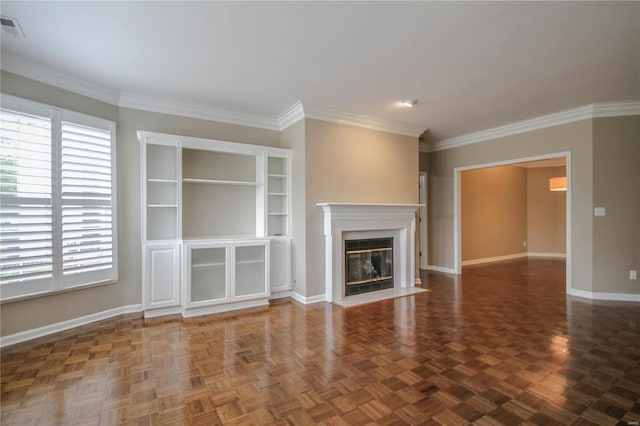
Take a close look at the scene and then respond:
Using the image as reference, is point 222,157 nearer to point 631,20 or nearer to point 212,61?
point 212,61

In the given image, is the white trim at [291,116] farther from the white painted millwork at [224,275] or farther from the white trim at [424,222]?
the white trim at [424,222]

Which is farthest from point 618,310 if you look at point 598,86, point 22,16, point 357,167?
point 22,16

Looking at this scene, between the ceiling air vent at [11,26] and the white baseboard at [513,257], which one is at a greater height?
the ceiling air vent at [11,26]

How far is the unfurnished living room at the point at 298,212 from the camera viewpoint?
2156mm

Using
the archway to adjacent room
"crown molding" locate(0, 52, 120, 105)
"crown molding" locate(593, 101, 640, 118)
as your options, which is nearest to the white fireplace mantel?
the archway to adjacent room

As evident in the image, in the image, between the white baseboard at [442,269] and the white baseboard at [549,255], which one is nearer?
the white baseboard at [442,269]

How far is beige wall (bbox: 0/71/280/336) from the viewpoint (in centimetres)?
298

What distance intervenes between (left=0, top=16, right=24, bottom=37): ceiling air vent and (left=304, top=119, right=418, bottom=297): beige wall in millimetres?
2863

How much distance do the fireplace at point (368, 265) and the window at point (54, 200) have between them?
3.01 meters

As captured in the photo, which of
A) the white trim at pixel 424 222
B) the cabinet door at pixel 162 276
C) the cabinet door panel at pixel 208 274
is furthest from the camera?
the white trim at pixel 424 222

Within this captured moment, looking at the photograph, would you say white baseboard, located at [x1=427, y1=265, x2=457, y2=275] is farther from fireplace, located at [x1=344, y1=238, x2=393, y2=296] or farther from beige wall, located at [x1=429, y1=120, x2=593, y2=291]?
fireplace, located at [x1=344, y1=238, x2=393, y2=296]

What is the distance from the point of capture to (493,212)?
7.60 metres

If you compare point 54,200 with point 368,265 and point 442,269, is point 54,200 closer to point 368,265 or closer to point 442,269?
point 368,265

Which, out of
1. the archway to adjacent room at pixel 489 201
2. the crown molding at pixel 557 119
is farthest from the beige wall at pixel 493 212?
the crown molding at pixel 557 119
